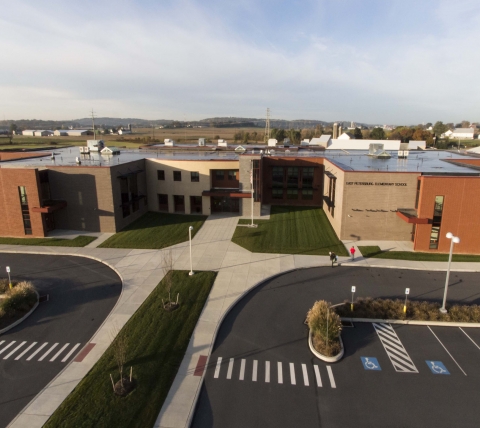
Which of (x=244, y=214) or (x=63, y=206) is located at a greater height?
(x=63, y=206)

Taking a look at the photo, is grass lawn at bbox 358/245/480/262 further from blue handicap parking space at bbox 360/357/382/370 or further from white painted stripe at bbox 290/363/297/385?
white painted stripe at bbox 290/363/297/385

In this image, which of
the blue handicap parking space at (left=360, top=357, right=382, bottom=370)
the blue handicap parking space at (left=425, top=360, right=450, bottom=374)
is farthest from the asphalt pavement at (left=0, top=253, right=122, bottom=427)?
the blue handicap parking space at (left=425, top=360, right=450, bottom=374)

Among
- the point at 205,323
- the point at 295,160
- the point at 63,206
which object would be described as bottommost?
the point at 205,323

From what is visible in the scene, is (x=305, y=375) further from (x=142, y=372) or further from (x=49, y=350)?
(x=49, y=350)

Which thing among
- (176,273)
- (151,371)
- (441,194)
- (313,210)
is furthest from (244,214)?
(151,371)

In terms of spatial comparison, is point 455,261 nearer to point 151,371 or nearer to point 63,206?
point 151,371

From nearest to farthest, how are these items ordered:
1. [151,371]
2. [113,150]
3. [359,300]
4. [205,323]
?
1. [151,371]
2. [205,323]
3. [359,300]
4. [113,150]
